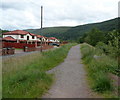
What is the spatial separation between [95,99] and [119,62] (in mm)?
3890

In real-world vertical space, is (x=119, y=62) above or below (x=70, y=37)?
below

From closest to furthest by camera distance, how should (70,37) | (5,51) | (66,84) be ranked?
(66,84)
(5,51)
(70,37)

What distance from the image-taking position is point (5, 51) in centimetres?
2258

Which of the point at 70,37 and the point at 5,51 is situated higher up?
the point at 70,37

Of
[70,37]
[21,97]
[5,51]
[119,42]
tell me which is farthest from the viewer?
[70,37]

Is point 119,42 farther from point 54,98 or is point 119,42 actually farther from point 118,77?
point 54,98

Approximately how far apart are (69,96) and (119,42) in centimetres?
266

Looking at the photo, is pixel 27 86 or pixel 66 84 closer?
pixel 27 86

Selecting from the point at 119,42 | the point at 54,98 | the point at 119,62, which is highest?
the point at 119,42

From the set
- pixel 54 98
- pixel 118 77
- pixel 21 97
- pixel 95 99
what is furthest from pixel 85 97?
pixel 118 77

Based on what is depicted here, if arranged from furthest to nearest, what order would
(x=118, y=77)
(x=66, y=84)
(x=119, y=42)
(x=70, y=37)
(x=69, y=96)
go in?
(x=70, y=37), (x=118, y=77), (x=66, y=84), (x=119, y=42), (x=69, y=96)

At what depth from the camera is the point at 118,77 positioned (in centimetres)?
835

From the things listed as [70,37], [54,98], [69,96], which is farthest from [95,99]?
[70,37]

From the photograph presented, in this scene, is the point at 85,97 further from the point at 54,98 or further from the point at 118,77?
the point at 118,77
